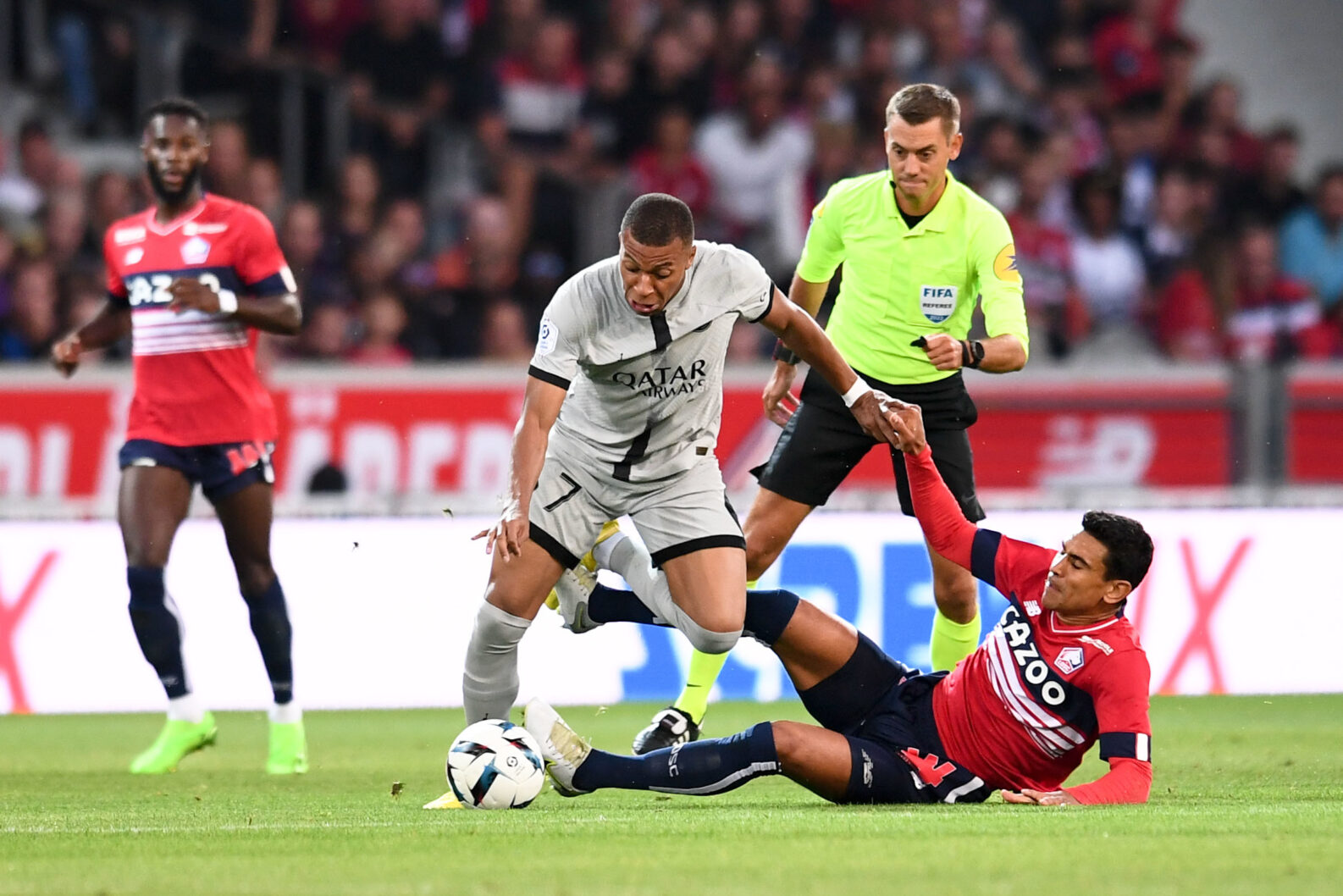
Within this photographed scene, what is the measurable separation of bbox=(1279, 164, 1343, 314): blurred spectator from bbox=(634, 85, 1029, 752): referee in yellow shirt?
7385 millimetres

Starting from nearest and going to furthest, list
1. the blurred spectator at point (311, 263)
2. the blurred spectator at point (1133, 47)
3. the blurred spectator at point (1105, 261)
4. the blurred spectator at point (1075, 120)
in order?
the blurred spectator at point (311, 263) < the blurred spectator at point (1105, 261) < the blurred spectator at point (1075, 120) < the blurred spectator at point (1133, 47)

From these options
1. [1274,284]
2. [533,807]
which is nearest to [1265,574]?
[1274,284]

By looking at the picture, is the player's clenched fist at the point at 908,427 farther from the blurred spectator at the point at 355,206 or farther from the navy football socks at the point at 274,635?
the blurred spectator at the point at 355,206

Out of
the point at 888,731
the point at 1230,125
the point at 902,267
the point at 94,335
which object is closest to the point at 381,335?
the point at 94,335

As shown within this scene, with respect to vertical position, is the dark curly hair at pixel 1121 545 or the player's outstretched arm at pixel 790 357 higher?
the player's outstretched arm at pixel 790 357

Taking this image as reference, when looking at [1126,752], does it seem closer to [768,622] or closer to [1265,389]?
[768,622]

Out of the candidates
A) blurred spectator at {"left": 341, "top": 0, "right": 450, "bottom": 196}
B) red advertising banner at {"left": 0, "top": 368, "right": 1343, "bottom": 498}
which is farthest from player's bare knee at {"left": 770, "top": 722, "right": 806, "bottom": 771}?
blurred spectator at {"left": 341, "top": 0, "right": 450, "bottom": 196}

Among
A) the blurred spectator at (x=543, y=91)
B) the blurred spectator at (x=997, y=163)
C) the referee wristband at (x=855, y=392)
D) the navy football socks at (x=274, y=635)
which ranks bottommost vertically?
the navy football socks at (x=274, y=635)

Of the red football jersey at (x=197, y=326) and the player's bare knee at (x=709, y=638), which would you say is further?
the red football jersey at (x=197, y=326)

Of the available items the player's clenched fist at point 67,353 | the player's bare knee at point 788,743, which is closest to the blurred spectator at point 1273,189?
the player's clenched fist at point 67,353

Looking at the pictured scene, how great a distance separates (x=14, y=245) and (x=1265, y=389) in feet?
26.4

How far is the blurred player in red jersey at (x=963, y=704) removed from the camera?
Result: 5836 mm

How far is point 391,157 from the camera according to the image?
1442 centimetres

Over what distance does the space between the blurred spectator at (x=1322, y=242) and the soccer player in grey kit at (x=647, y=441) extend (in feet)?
27.9
